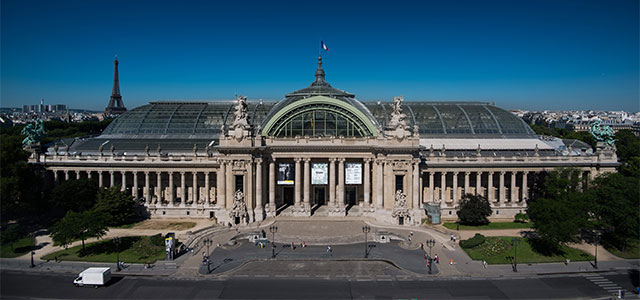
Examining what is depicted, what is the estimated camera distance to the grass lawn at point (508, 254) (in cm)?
5241

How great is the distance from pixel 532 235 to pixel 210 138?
61.5 meters

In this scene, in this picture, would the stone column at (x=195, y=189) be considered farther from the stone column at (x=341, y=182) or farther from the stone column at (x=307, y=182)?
the stone column at (x=341, y=182)

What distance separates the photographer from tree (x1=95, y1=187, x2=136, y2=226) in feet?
216

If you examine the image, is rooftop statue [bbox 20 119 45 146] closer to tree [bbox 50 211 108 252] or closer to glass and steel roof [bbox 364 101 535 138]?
tree [bbox 50 211 108 252]

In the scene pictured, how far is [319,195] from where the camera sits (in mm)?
77125

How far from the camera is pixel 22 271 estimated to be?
49.1 metres

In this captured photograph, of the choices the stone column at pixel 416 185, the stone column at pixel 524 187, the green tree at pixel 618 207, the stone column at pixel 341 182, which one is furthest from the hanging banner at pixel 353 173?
the green tree at pixel 618 207

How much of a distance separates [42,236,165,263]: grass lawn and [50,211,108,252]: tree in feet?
4.95

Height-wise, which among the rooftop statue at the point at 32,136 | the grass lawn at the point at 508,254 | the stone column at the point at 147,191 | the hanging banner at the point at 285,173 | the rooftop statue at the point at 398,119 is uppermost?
the rooftop statue at the point at 398,119

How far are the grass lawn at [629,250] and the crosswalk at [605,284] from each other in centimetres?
1015

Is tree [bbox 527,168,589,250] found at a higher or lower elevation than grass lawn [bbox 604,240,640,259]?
higher

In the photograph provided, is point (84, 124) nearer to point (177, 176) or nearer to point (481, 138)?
point (177, 176)

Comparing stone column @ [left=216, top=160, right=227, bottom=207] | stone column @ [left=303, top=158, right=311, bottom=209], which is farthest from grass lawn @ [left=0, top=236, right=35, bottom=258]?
stone column @ [left=303, top=158, right=311, bottom=209]

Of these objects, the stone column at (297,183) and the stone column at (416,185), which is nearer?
the stone column at (416,185)
